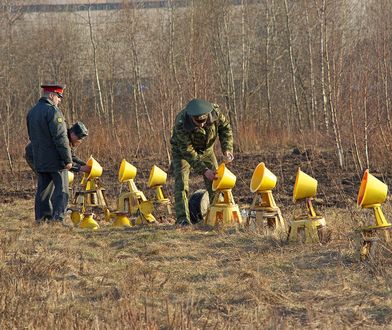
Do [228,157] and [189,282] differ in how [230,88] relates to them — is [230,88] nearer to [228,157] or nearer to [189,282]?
[228,157]

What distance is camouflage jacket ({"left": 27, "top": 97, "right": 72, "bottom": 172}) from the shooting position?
23.5 ft

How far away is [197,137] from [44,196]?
5.96ft

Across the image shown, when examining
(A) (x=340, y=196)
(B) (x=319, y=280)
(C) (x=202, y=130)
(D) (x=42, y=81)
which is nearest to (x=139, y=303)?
(B) (x=319, y=280)

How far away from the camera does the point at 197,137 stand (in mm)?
7176

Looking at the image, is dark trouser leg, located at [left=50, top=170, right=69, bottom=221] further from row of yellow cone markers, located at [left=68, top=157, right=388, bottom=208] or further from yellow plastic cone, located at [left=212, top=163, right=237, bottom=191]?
yellow plastic cone, located at [left=212, top=163, right=237, bottom=191]

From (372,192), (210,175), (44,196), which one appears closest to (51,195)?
(44,196)

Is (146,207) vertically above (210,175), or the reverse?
(210,175)

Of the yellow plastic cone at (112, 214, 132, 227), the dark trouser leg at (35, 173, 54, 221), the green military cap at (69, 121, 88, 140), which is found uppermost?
the green military cap at (69, 121, 88, 140)

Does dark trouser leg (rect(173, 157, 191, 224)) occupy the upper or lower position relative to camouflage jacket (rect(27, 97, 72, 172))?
lower

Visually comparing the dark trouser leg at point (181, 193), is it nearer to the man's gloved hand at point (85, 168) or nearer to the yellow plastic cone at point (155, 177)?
the yellow plastic cone at point (155, 177)

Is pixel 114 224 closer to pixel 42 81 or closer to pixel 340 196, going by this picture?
pixel 340 196

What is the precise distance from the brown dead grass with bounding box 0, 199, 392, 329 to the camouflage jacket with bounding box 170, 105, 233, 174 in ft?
2.74

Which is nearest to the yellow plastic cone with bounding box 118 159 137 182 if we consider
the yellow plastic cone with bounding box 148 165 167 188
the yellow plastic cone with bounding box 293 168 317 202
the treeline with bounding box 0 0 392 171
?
the yellow plastic cone with bounding box 148 165 167 188

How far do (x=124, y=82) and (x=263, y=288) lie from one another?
19664mm
